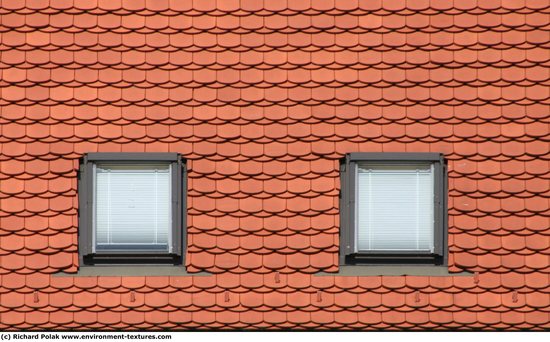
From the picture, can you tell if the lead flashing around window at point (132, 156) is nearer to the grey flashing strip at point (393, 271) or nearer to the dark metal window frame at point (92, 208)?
the dark metal window frame at point (92, 208)

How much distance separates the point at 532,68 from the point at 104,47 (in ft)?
15.2

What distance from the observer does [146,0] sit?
15.2m

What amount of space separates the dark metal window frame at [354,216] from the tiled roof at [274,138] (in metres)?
0.10

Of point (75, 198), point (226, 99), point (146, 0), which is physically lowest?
point (75, 198)

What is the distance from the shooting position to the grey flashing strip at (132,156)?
15094mm

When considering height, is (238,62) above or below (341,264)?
above

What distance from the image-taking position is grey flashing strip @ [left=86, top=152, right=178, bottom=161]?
1509 cm

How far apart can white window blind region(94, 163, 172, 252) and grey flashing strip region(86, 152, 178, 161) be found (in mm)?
127

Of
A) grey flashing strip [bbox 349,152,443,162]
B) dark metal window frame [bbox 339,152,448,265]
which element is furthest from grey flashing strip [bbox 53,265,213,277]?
grey flashing strip [bbox 349,152,443,162]

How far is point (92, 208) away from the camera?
49.7ft

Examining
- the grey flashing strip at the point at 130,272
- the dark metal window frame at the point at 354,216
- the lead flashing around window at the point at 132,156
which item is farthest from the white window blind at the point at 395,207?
the lead flashing around window at the point at 132,156

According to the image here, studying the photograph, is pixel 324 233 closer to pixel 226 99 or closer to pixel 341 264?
pixel 341 264

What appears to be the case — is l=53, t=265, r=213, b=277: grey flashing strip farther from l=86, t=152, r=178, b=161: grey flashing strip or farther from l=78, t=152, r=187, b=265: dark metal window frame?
l=86, t=152, r=178, b=161: grey flashing strip

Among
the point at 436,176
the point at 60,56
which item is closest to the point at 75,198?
the point at 60,56
